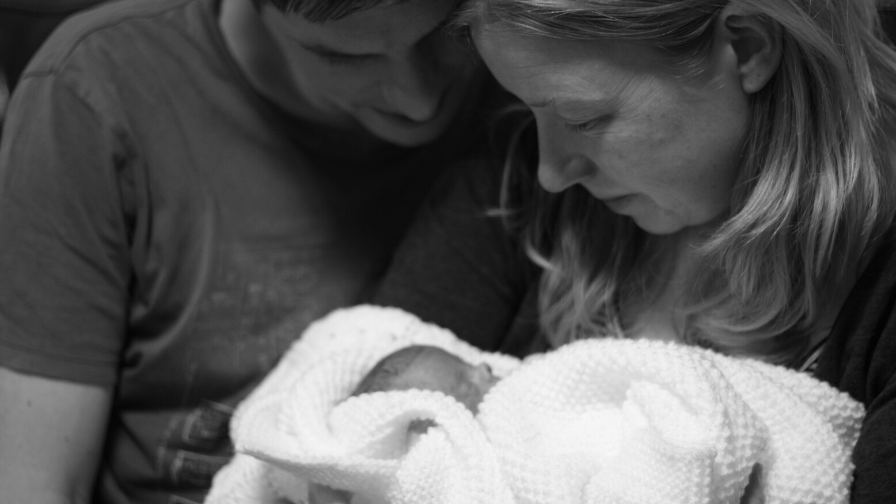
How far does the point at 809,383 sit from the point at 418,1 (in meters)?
0.66

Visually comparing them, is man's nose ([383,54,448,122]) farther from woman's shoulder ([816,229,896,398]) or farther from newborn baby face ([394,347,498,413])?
woman's shoulder ([816,229,896,398])

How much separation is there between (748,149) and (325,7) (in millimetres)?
535

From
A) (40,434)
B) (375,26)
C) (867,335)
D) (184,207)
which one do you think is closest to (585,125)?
(375,26)

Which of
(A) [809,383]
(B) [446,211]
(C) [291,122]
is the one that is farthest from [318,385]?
(A) [809,383]

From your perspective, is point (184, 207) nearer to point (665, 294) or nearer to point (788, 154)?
point (665, 294)

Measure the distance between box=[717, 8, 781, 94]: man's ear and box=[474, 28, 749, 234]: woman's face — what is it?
0.01m

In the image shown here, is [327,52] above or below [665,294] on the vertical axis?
above

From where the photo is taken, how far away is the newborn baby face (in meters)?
1.17

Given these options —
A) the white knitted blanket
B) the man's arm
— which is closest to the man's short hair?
the white knitted blanket

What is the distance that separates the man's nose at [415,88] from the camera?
1240 millimetres

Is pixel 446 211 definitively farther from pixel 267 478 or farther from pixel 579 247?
pixel 267 478

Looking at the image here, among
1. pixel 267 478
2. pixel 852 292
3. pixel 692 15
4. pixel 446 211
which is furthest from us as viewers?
pixel 446 211

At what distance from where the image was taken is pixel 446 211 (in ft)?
4.57

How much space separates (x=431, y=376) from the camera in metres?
1.17
